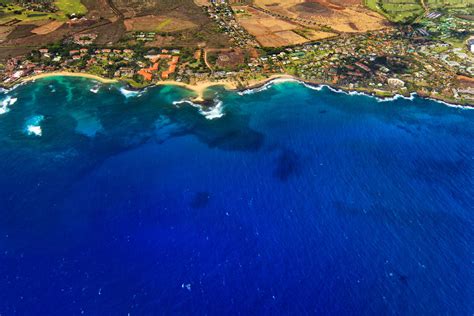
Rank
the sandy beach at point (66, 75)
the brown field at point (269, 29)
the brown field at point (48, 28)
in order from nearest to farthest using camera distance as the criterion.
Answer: the sandy beach at point (66, 75) → the brown field at point (269, 29) → the brown field at point (48, 28)

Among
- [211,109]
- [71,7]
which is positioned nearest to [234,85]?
[211,109]

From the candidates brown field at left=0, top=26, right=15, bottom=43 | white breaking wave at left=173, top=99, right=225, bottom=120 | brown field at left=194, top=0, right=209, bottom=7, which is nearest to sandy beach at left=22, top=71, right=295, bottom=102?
white breaking wave at left=173, top=99, right=225, bottom=120

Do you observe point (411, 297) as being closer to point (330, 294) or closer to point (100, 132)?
point (330, 294)

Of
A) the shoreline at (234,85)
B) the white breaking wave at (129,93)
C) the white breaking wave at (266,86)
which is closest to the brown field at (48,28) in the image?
the shoreline at (234,85)

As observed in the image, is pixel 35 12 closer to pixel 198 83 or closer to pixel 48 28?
pixel 48 28

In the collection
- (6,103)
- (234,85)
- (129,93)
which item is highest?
(234,85)

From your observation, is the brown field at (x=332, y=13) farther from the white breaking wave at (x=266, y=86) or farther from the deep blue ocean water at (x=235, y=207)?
the deep blue ocean water at (x=235, y=207)
